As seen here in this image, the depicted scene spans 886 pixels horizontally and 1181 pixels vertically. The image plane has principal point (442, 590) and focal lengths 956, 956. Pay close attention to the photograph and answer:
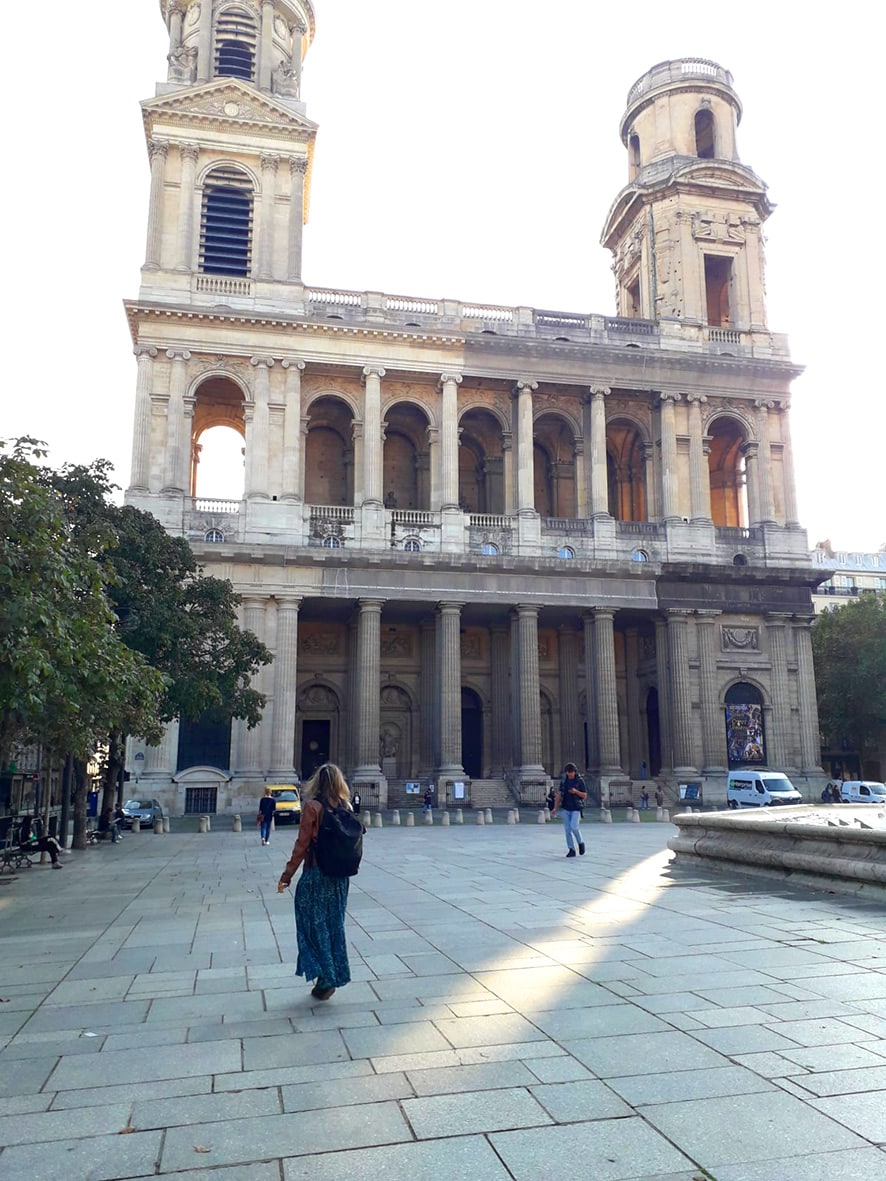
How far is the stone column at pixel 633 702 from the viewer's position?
43.9m

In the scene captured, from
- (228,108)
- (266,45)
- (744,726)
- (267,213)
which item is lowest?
(744,726)

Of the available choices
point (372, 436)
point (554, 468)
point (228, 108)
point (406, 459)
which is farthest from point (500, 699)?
point (228, 108)

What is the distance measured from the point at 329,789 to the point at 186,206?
3871cm

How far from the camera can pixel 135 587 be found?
22.6 m

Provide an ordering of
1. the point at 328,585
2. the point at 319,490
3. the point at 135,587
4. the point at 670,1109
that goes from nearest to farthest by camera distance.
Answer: the point at 670,1109
the point at 135,587
the point at 328,585
the point at 319,490

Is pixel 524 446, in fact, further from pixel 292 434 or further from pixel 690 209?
pixel 690 209

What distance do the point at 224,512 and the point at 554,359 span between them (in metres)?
15.9

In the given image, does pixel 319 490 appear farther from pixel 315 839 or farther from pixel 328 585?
pixel 315 839

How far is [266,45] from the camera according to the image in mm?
43781

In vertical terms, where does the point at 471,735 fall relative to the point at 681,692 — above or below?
below

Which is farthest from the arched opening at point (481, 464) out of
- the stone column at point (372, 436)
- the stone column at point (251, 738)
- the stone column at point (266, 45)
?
the stone column at point (266, 45)

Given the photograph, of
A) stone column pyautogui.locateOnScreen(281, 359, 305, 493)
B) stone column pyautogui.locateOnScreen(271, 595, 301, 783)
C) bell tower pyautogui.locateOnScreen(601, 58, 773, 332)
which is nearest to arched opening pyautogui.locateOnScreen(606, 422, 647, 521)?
bell tower pyautogui.locateOnScreen(601, 58, 773, 332)

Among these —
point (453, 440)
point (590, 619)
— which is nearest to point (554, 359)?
point (453, 440)

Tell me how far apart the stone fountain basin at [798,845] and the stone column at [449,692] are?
834 inches
